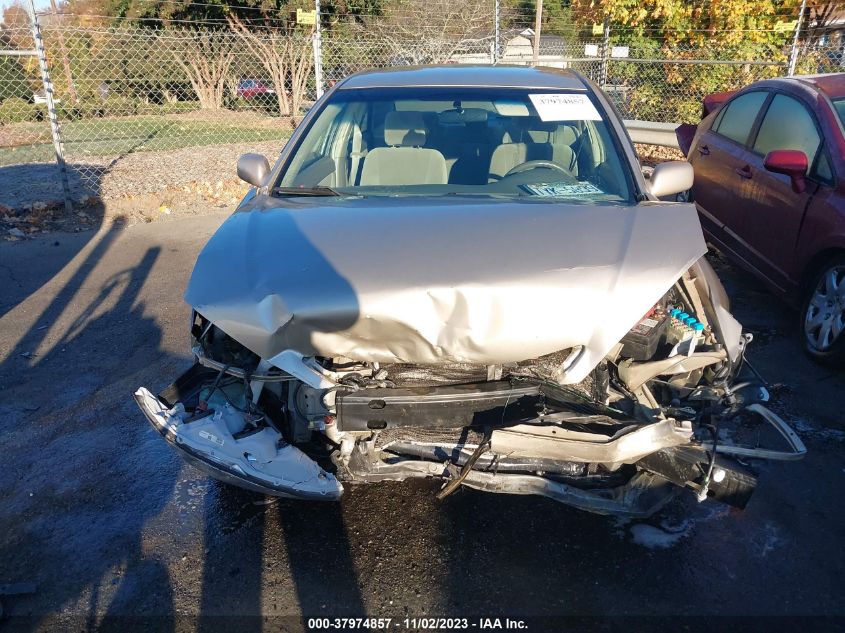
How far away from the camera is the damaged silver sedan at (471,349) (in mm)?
2637

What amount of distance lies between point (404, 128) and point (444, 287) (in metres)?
1.84

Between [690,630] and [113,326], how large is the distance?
4.63 m

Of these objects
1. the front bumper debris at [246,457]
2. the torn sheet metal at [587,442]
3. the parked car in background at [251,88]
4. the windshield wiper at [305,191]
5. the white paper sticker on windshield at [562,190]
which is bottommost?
the parked car in background at [251,88]

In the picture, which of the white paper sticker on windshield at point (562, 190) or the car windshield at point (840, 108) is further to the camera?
the car windshield at point (840, 108)

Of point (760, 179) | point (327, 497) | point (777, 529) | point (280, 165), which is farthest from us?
point (760, 179)

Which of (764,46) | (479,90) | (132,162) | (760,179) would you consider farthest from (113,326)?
(764,46)

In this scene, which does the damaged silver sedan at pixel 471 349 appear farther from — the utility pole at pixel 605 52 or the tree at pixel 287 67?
the tree at pixel 287 67

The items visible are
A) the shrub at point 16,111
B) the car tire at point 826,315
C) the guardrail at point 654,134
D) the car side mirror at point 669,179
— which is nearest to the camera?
the car side mirror at point 669,179

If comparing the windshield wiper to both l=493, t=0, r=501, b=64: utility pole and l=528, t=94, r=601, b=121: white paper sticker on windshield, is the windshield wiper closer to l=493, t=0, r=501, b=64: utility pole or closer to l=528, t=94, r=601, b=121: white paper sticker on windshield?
l=528, t=94, r=601, b=121: white paper sticker on windshield

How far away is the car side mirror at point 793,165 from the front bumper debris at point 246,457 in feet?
12.4

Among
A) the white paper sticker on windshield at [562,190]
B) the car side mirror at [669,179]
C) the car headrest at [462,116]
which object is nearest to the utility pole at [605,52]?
the car headrest at [462,116]

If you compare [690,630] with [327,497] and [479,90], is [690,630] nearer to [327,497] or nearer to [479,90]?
[327,497]

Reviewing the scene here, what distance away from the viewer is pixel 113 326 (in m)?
5.61

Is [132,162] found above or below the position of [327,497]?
below
